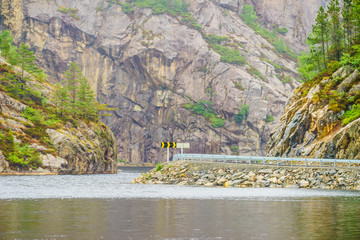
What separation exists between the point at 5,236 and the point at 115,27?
17403cm

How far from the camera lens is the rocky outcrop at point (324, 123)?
56416mm

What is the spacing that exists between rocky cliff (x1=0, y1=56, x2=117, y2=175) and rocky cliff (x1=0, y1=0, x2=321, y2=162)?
64843 mm

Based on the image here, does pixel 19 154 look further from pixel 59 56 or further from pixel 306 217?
pixel 59 56

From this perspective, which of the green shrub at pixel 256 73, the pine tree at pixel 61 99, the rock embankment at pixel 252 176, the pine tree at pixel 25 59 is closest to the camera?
the rock embankment at pixel 252 176

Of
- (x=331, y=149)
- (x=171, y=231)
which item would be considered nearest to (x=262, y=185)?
(x=331, y=149)

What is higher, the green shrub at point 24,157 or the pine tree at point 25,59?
the pine tree at point 25,59

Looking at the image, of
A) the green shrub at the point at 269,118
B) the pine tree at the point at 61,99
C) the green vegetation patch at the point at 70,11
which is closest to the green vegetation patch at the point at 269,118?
the green shrub at the point at 269,118

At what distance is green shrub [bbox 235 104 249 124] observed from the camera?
17325 cm

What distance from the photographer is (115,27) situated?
186125mm

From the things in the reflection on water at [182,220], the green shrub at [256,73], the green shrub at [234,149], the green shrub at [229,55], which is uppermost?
the green shrub at [229,55]

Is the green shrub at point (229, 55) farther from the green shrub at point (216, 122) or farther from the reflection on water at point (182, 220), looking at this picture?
the reflection on water at point (182, 220)

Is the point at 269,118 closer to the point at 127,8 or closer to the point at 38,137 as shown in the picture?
the point at 127,8

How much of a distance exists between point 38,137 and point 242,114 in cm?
8999

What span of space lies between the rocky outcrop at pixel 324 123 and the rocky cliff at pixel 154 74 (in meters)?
102
